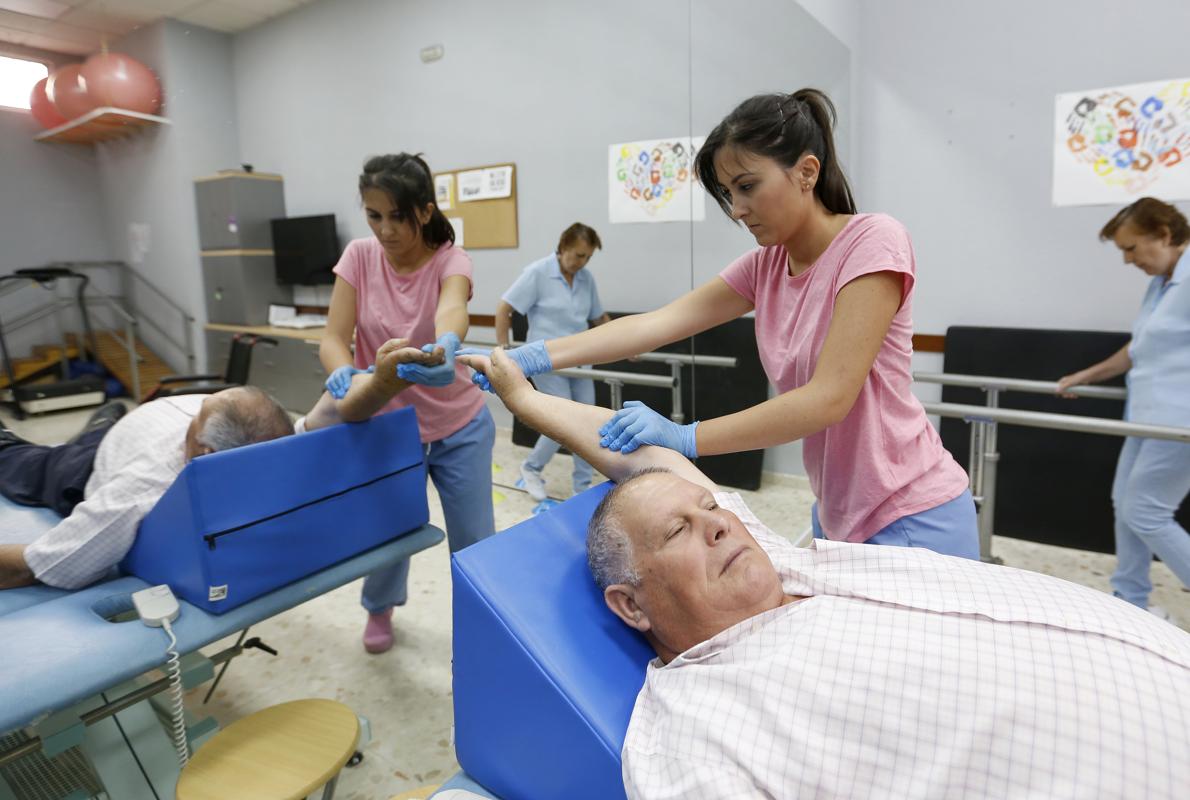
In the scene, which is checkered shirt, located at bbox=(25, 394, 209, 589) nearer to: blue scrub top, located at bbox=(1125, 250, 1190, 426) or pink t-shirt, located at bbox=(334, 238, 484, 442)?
pink t-shirt, located at bbox=(334, 238, 484, 442)

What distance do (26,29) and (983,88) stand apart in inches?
112

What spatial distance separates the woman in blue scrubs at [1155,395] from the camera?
196cm

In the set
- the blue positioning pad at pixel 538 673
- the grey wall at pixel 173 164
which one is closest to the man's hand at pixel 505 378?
the blue positioning pad at pixel 538 673

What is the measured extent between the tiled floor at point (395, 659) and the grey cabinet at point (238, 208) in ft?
1.67

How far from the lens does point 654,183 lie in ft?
8.14

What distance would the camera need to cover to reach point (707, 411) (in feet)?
8.13

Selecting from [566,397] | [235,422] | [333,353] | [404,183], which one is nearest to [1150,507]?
[566,397]

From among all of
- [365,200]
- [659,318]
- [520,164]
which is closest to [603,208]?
[520,164]

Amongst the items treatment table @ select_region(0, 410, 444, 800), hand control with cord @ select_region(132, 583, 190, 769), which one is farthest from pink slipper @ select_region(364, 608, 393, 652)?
hand control with cord @ select_region(132, 583, 190, 769)

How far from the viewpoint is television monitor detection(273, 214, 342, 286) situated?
1878 mm

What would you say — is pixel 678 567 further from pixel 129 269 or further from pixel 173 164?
A: pixel 173 164

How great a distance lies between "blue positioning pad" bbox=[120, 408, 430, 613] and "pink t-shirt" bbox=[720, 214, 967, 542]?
99cm

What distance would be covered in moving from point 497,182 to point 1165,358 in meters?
2.23

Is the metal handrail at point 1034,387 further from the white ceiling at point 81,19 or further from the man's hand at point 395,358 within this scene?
the white ceiling at point 81,19
